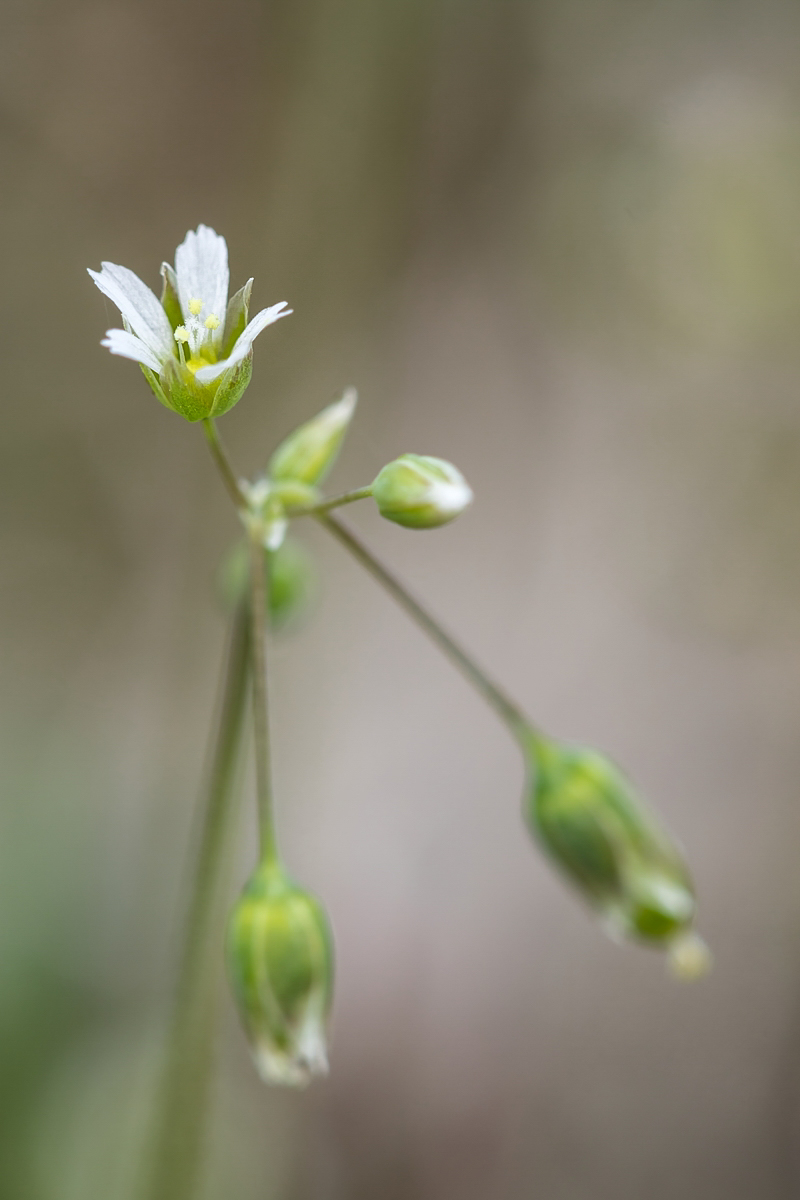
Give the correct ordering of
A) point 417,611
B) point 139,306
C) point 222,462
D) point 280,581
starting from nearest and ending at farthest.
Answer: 1. point 139,306
2. point 222,462
3. point 417,611
4. point 280,581

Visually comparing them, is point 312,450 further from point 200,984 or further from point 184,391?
point 200,984

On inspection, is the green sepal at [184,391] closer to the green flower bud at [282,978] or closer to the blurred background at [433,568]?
the green flower bud at [282,978]

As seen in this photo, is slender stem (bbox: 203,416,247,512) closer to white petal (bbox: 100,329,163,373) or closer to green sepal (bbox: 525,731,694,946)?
white petal (bbox: 100,329,163,373)

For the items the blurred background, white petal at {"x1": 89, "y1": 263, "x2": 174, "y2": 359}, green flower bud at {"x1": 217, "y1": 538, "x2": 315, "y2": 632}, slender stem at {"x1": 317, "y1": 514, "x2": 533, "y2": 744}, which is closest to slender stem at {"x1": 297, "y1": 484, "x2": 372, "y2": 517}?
slender stem at {"x1": 317, "y1": 514, "x2": 533, "y2": 744}

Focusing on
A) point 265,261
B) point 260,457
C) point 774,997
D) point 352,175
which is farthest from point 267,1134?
point 352,175

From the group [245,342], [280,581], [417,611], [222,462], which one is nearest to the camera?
[245,342]

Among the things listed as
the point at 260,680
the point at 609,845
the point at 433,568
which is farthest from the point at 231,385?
the point at 433,568

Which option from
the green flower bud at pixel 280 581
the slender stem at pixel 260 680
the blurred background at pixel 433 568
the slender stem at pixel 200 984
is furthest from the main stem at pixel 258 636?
the blurred background at pixel 433 568
